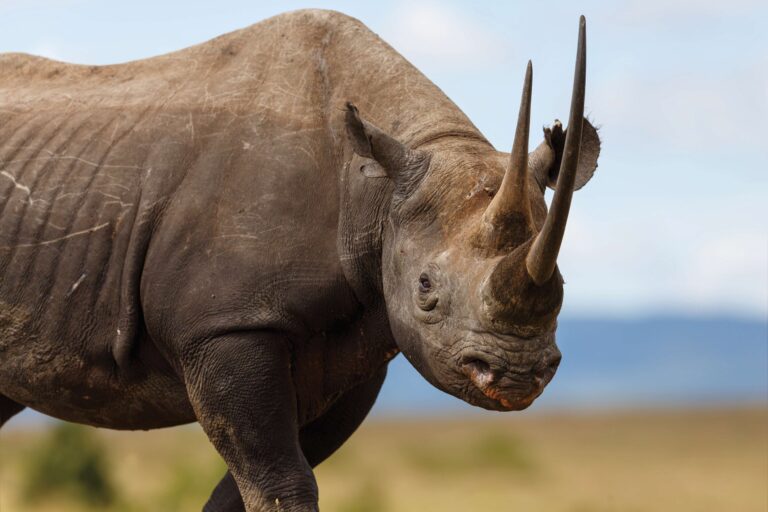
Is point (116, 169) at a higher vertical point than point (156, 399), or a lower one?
higher

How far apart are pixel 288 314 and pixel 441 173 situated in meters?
1.11

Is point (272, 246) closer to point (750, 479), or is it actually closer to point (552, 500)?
point (552, 500)

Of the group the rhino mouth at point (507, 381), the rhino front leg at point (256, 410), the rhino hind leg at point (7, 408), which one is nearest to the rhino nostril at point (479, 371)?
the rhino mouth at point (507, 381)

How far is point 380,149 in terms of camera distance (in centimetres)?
895

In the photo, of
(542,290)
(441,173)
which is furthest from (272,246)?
(542,290)

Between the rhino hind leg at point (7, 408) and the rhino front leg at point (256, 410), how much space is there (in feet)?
7.36

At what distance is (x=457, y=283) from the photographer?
8.45 m

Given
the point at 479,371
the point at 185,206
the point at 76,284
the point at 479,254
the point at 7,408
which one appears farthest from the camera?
the point at 7,408

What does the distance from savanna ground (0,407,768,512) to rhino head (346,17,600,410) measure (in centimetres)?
799

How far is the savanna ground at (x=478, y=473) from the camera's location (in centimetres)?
2045

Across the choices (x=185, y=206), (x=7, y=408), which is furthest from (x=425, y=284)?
(x=7, y=408)

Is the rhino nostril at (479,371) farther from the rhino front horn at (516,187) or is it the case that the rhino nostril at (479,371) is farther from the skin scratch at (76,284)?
the skin scratch at (76,284)

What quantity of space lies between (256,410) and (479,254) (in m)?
1.55

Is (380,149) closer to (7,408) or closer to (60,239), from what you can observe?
(60,239)
